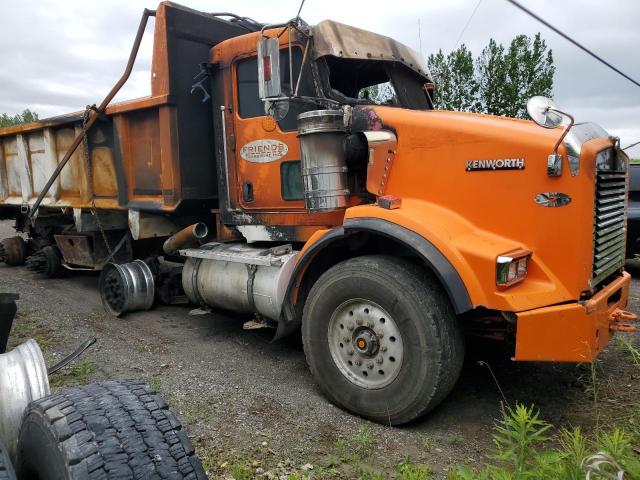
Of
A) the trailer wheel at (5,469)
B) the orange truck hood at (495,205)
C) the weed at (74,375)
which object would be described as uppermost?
the orange truck hood at (495,205)

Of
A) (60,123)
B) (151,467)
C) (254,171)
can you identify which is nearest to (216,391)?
(254,171)

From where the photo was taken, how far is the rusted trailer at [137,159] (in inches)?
192

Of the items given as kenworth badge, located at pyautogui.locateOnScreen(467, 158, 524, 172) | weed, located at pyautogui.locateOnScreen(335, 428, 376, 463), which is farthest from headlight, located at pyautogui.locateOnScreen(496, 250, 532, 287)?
weed, located at pyautogui.locateOnScreen(335, 428, 376, 463)

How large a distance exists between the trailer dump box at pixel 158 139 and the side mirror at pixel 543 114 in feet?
10.1

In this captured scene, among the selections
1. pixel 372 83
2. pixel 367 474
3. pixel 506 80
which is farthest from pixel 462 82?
pixel 367 474

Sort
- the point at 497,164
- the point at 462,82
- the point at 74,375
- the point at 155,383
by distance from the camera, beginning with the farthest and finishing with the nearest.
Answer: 1. the point at 462,82
2. the point at 74,375
3. the point at 155,383
4. the point at 497,164

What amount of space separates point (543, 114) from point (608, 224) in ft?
2.73

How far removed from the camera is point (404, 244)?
3160mm

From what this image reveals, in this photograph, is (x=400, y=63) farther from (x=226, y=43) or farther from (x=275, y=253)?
(x=275, y=253)

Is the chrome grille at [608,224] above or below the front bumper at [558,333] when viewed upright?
above

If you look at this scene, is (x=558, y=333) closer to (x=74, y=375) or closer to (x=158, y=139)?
(x=74, y=375)

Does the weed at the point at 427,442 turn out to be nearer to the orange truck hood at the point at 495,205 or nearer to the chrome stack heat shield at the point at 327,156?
the orange truck hood at the point at 495,205

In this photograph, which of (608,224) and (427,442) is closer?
(427,442)

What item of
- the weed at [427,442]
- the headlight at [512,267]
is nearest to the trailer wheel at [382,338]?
the weed at [427,442]
